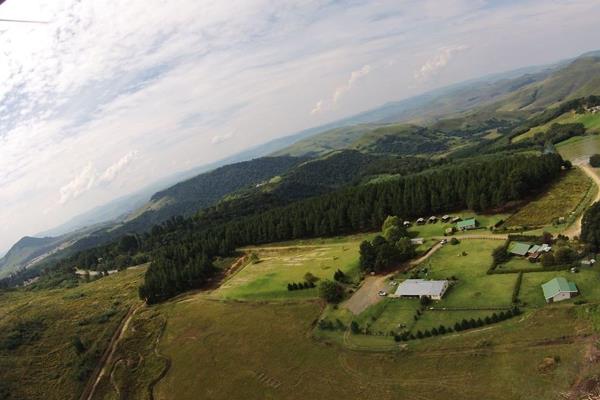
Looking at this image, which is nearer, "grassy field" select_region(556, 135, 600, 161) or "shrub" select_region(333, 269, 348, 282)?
"shrub" select_region(333, 269, 348, 282)

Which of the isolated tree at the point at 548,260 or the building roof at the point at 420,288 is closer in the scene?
the isolated tree at the point at 548,260

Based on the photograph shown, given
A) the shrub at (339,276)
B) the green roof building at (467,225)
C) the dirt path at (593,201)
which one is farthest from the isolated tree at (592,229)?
the shrub at (339,276)

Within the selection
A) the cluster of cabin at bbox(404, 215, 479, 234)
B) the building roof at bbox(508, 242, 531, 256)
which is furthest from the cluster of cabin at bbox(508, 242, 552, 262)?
the cluster of cabin at bbox(404, 215, 479, 234)

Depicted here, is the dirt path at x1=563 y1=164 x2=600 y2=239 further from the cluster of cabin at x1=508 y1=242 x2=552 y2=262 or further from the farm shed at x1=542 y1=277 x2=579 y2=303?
the farm shed at x1=542 y1=277 x2=579 y2=303

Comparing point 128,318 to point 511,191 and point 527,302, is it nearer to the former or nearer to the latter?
point 527,302

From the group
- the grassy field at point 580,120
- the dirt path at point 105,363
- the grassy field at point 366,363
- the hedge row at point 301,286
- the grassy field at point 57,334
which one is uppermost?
the grassy field at point 57,334

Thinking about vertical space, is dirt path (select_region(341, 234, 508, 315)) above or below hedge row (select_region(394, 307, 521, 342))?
above

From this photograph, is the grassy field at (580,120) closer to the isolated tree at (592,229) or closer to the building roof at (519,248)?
the isolated tree at (592,229)
